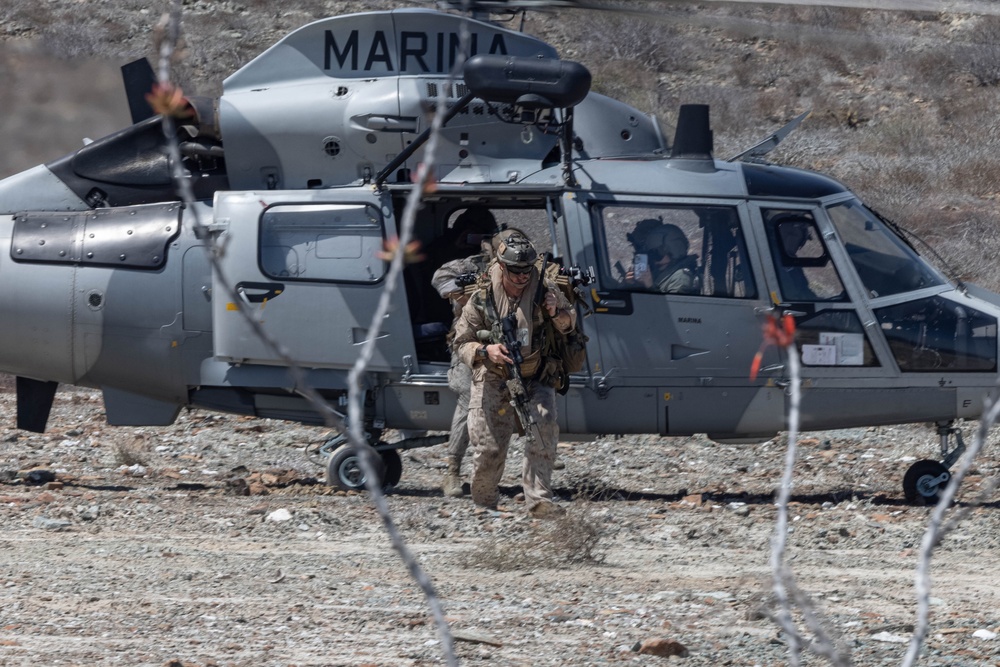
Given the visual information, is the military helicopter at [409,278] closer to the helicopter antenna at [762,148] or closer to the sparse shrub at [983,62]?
the helicopter antenna at [762,148]

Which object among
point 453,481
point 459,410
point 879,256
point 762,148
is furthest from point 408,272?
point 879,256

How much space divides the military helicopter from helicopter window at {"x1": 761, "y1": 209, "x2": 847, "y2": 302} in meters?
0.01

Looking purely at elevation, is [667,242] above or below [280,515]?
above

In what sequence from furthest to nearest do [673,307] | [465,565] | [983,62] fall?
[983,62] → [673,307] → [465,565]

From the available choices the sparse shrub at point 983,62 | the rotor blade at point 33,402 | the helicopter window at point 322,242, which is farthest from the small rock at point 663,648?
the sparse shrub at point 983,62

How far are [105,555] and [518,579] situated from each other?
6.78 ft

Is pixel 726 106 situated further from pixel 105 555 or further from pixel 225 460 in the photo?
pixel 105 555

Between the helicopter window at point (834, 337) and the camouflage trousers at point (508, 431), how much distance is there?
1.72 m

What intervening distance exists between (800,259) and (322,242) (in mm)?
2977

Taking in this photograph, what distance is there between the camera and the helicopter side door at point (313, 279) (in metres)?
7.79

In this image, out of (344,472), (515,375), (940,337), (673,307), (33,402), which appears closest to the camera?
(515,375)

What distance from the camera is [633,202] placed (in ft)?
25.7

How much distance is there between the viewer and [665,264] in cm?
777

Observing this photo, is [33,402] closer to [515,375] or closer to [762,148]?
[515,375]
